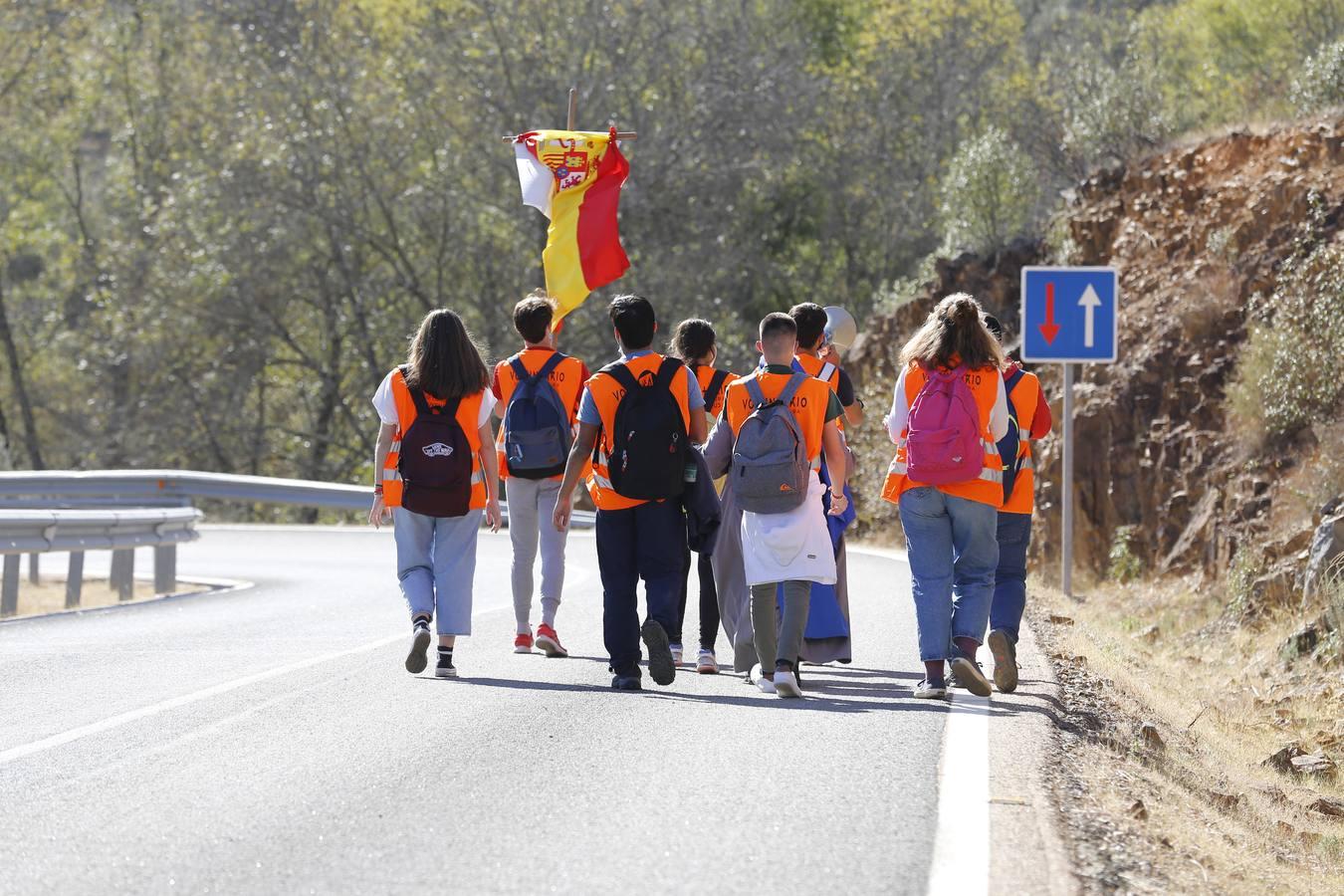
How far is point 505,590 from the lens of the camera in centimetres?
1620

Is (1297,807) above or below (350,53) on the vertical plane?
below

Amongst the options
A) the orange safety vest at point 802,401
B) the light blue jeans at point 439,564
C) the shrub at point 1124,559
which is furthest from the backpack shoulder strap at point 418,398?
the shrub at point 1124,559

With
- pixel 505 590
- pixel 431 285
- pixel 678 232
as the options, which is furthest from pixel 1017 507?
pixel 431 285

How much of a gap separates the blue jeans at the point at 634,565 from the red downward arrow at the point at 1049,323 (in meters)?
7.23

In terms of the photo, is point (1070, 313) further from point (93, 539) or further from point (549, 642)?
point (93, 539)

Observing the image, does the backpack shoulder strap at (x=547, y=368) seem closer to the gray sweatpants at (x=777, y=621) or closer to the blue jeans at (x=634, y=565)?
the blue jeans at (x=634, y=565)

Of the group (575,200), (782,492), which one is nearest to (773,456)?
(782,492)

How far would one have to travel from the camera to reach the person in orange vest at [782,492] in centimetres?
912

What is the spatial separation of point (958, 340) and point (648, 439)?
1.54 meters

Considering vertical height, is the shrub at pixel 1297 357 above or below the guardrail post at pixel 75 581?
above

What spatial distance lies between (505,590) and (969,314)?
7.92 metres

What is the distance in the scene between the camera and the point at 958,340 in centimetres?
898

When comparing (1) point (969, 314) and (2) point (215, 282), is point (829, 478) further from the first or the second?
(2) point (215, 282)

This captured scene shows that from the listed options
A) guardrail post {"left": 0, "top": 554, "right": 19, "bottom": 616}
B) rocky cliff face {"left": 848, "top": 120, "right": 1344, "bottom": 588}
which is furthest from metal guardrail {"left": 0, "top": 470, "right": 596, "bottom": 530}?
guardrail post {"left": 0, "top": 554, "right": 19, "bottom": 616}
